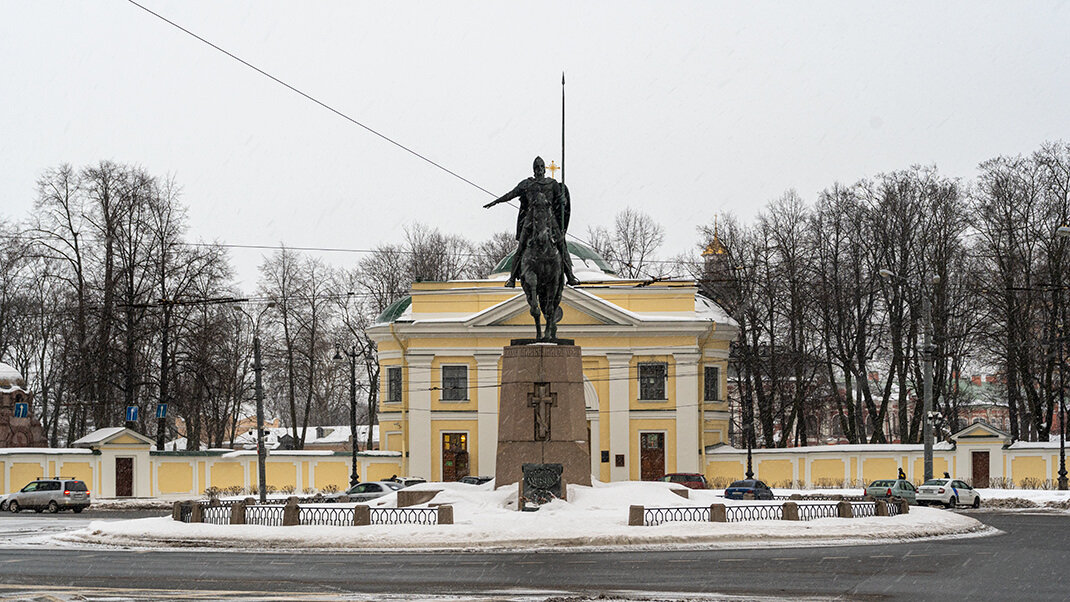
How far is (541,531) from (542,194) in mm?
6824

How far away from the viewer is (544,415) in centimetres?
2538

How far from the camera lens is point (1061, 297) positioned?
174 feet

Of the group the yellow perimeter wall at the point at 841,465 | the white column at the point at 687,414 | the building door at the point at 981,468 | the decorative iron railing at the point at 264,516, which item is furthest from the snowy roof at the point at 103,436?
the building door at the point at 981,468

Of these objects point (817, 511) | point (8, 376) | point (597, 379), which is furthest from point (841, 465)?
point (8, 376)

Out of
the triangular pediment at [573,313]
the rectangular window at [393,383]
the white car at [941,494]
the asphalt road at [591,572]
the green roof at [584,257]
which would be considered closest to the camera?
the asphalt road at [591,572]

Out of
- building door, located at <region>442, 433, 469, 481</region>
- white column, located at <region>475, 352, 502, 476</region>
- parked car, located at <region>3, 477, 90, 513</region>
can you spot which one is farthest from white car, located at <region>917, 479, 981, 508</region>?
parked car, located at <region>3, 477, 90, 513</region>

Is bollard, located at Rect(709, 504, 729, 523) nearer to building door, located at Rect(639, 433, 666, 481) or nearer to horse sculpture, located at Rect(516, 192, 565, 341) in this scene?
horse sculpture, located at Rect(516, 192, 565, 341)

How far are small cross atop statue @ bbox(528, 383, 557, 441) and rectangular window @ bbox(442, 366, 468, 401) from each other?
31.1m

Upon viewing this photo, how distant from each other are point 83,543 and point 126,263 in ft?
95.0

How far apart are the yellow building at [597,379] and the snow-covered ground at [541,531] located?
28271 millimetres

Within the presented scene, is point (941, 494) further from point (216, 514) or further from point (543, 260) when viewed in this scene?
point (216, 514)

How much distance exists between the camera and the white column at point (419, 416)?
2195 inches

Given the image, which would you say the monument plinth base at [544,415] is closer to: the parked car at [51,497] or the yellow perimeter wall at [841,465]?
the parked car at [51,497]

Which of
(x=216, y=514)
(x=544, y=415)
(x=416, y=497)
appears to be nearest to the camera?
(x=544, y=415)
